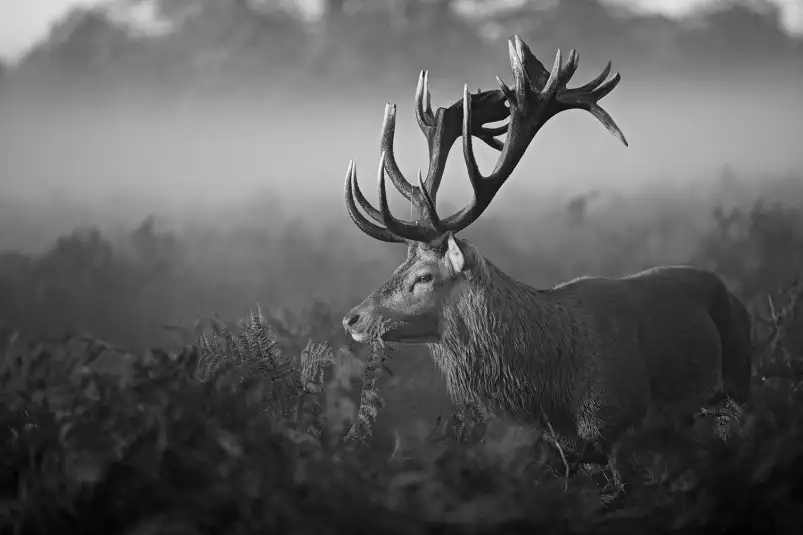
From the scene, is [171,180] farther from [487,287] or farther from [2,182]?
[487,287]

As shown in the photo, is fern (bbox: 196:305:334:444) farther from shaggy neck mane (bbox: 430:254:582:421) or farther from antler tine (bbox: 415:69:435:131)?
antler tine (bbox: 415:69:435:131)

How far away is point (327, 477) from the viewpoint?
208 centimetres

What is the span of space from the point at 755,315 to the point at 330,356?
3.59 meters

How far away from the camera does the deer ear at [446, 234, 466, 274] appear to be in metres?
3.16

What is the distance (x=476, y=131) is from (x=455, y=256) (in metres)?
1.05

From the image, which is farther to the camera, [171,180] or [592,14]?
[592,14]

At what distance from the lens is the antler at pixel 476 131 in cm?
331

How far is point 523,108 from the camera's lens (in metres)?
3.60

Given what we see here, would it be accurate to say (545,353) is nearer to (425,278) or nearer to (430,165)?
(425,278)

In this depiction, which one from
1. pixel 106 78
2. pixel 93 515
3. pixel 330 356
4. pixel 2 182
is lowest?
pixel 93 515

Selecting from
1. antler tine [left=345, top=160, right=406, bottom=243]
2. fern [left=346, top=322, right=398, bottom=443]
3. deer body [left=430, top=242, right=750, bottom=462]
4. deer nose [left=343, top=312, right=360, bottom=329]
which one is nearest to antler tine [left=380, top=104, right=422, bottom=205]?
antler tine [left=345, top=160, right=406, bottom=243]

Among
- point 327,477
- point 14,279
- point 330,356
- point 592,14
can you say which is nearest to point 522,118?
point 330,356

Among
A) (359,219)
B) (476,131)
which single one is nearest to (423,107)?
(476,131)

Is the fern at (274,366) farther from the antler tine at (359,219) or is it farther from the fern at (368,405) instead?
the antler tine at (359,219)
